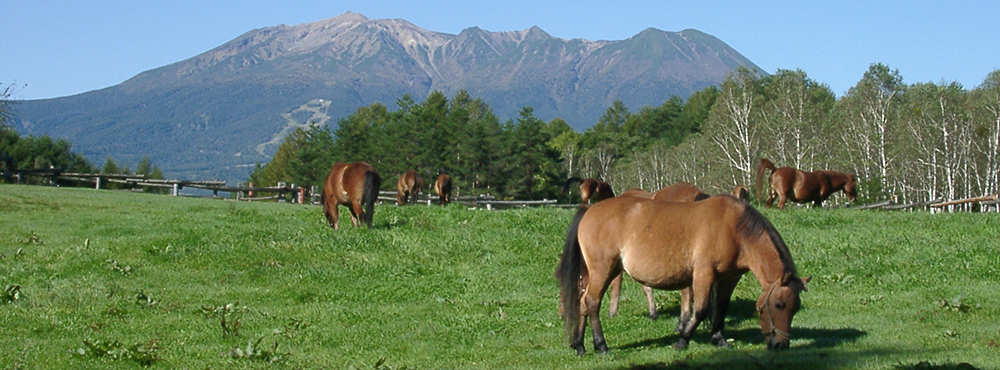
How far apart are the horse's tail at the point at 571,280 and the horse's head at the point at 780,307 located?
189 cm

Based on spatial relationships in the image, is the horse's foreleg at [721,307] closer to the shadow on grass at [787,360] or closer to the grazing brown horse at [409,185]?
the shadow on grass at [787,360]

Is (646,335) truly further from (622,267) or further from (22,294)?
(22,294)

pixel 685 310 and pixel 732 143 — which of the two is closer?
pixel 685 310

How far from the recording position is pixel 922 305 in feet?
38.1

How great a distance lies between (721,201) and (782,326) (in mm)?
1390

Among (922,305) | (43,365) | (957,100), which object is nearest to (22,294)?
(43,365)

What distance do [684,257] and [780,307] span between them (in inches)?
40.6

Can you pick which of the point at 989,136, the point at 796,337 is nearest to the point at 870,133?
the point at 989,136

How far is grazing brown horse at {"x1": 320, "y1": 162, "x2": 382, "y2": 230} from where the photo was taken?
18.0 meters

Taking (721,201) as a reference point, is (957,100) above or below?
above

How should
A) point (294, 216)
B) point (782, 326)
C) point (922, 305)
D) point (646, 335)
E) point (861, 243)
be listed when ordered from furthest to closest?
point (294, 216), point (861, 243), point (922, 305), point (646, 335), point (782, 326)

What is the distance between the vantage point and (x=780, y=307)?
8133 millimetres

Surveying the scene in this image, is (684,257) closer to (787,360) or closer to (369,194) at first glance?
(787,360)

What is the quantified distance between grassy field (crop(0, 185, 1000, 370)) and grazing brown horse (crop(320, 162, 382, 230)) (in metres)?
0.56
